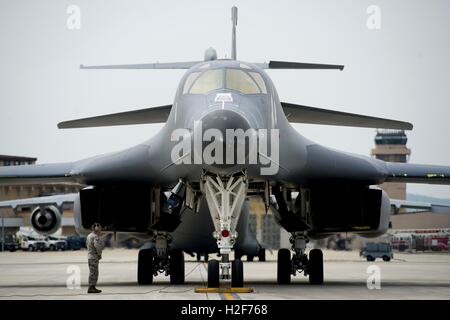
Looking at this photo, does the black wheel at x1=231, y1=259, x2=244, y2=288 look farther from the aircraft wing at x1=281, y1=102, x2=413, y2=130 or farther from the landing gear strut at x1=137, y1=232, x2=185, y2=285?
the aircraft wing at x1=281, y1=102, x2=413, y2=130

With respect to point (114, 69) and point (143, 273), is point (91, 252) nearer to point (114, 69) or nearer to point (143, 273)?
point (143, 273)

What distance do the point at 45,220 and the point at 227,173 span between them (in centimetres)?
1435

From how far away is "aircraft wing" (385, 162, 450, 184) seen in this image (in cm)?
1873

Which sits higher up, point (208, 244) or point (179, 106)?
point (179, 106)

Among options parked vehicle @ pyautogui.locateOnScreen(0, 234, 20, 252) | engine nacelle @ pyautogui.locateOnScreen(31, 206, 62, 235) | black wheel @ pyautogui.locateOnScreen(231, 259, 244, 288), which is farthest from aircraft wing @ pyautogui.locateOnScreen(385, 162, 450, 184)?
parked vehicle @ pyautogui.locateOnScreen(0, 234, 20, 252)

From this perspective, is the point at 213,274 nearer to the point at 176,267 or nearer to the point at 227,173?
the point at 227,173

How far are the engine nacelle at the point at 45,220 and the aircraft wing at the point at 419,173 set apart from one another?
13189 mm

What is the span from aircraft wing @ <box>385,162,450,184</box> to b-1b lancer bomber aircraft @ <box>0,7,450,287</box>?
27mm

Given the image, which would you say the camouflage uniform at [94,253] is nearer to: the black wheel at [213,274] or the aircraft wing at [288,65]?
the black wheel at [213,274]

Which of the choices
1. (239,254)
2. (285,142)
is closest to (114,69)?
(285,142)

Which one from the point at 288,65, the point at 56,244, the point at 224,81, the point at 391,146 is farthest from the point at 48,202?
the point at 391,146

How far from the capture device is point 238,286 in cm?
1527

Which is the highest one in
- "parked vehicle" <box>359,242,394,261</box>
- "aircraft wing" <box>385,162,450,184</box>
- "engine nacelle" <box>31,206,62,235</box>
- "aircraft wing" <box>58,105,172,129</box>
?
"aircraft wing" <box>58,105,172,129</box>
